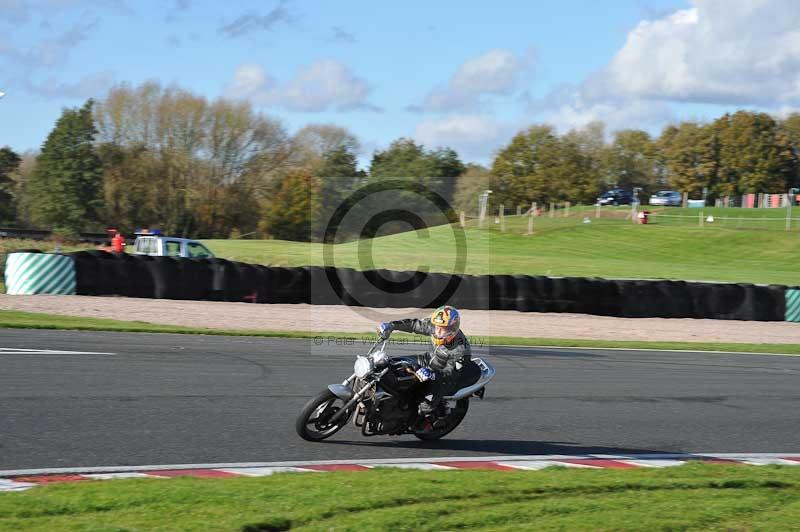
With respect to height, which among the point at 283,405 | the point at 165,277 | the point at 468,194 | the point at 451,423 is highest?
the point at 468,194

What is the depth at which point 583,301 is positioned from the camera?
2580cm

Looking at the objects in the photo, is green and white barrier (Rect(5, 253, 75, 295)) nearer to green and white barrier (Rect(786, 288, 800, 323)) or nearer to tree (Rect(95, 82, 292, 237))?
green and white barrier (Rect(786, 288, 800, 323))

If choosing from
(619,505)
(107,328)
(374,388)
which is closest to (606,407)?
(374,388)

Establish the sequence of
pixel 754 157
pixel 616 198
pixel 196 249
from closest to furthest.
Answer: pixel 196 249, pixel 616 198, pixel 754 157

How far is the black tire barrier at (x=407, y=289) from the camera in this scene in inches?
926

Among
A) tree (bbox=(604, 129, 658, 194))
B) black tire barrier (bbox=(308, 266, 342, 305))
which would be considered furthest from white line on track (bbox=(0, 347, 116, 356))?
tree (bbox=(604, 129, 658, 194))

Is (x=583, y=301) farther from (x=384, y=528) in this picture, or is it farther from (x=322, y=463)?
(x=384, y=528)

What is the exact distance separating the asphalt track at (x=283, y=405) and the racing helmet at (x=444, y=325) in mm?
1083

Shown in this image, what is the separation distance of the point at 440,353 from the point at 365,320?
14.9m

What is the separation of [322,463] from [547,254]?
43.4 meters

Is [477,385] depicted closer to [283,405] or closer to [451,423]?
[451,423]

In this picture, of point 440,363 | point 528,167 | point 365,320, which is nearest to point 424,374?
point 440,363

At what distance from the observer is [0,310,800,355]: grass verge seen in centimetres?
1808

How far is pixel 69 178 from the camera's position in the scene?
62.0 m
